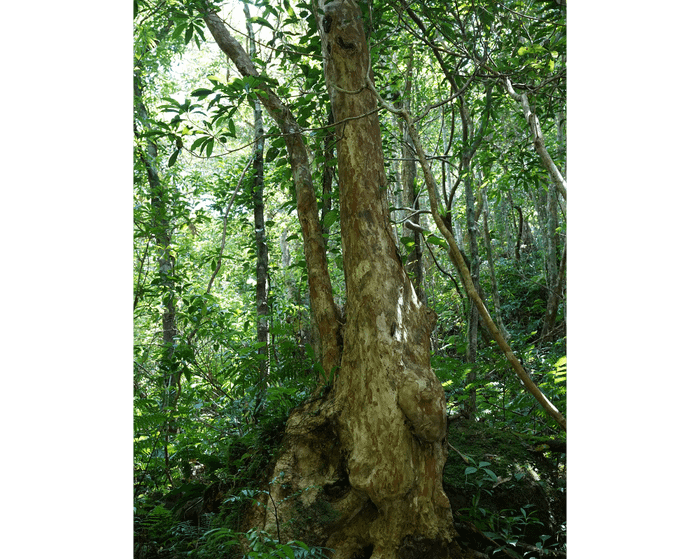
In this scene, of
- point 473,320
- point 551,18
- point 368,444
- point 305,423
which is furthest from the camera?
point 473,320

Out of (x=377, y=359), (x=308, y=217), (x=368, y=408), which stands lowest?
(x=368, y=408)

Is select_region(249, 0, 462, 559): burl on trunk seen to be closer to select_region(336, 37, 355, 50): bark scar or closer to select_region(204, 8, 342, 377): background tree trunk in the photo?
select_region(336, 37, 355, 50): bark scar

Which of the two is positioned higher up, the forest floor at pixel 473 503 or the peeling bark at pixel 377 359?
the peeling bark at pixel 377 359

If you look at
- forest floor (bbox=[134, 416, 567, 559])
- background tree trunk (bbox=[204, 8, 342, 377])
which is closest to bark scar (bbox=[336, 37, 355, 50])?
background tree trunk (bbox=[204, 8, 342, 377])

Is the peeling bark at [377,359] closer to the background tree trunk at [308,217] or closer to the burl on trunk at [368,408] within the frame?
the burl on trunk at [368,408]

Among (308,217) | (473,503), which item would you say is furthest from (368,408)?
(308,217)

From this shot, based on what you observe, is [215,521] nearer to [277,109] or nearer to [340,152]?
[340,152]

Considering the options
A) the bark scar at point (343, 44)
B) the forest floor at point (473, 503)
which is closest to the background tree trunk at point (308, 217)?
the bark scar at point (343, 44)

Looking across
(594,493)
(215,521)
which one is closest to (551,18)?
(594,493)

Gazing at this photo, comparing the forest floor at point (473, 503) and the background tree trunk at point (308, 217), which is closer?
the forest floor at point (473, 503)

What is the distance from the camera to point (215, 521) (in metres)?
3.23

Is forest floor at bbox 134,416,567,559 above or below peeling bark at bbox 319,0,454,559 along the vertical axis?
below

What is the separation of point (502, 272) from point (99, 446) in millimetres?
13061

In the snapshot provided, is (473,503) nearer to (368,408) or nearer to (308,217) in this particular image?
(368,408)
